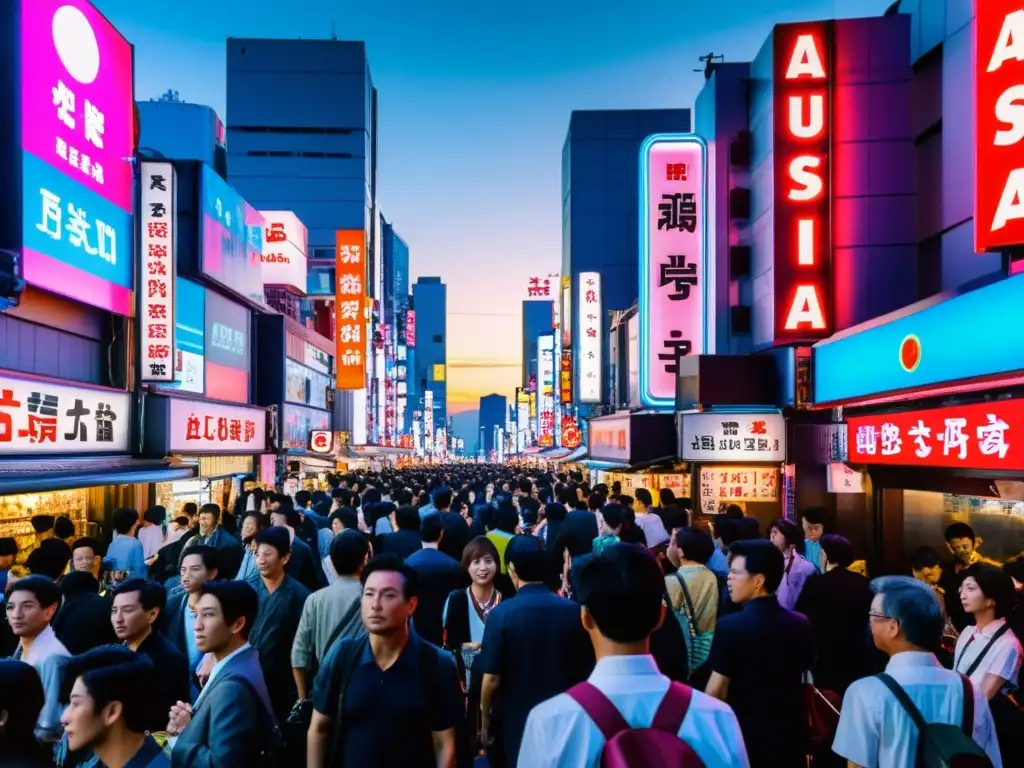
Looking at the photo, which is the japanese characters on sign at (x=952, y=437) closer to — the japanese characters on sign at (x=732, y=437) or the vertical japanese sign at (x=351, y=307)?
the japanese characters on sign at (x=732, y=437)

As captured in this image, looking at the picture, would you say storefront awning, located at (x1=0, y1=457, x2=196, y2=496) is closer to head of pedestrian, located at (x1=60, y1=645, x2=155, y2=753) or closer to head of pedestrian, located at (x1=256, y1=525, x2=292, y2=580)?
head of pedestrian, located at (x1=256, y1=525, x2=292, y2=580)

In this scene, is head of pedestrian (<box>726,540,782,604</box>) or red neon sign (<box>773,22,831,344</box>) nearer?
head of pedestrian (<box>726,540,782,604</box>)

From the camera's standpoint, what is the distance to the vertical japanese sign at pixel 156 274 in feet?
51.7

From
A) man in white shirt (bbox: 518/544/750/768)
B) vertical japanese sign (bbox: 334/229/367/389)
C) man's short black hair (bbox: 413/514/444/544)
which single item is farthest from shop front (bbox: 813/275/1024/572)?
vertical japanese sign (bbox: 334/229/367/389)

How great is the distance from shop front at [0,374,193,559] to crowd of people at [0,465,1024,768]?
3.48m

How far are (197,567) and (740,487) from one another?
12834 millimetres

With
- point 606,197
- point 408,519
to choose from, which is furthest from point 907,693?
point 606,197

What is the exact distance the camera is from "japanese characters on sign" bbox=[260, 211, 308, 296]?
33.7 m

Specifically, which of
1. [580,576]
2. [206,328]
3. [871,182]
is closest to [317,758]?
[580,576]

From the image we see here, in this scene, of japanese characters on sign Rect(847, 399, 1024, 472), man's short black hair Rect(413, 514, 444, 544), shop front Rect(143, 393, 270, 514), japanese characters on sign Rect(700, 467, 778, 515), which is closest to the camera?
man's short black hair Rect(413, 514, 444, 544)

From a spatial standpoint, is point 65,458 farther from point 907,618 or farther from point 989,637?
point 907,618

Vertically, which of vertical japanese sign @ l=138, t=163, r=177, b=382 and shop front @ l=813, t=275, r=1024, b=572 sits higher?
vertical japanese sign @ l=138, t=163, r=177, b=382

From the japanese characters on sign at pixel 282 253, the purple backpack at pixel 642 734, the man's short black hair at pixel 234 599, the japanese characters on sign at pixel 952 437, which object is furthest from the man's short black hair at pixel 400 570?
the japanese characters on sign at pixel 282 253

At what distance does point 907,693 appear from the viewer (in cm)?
324
